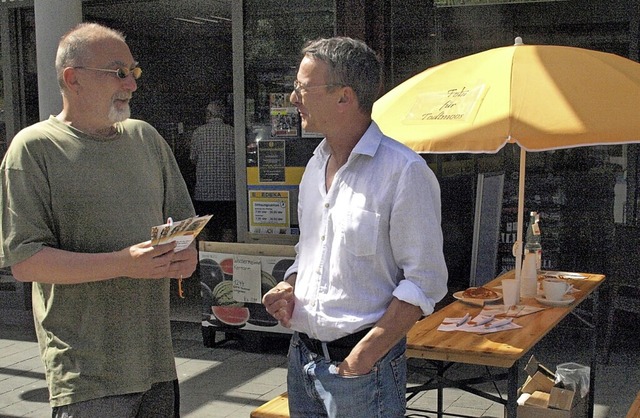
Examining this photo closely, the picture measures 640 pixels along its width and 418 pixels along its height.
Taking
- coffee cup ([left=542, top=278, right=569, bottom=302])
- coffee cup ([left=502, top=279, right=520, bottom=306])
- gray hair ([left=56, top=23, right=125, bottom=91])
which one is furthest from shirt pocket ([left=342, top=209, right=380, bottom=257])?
coffee cup ([left=542, top=278, right=569, bottom=302])

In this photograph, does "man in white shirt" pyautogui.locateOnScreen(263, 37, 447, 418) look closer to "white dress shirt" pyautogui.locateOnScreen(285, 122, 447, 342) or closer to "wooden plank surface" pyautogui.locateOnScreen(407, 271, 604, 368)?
"white dress shirt" pyautogui.locateOnScreen(285, 122, 447, 342)

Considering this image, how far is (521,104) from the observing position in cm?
358

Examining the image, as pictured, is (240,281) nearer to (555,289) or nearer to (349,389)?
(555,289)

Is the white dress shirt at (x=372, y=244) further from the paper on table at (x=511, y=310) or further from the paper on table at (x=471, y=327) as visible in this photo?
the paper on table at (x=511, y=310)

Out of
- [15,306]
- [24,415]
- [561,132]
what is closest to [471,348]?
[561,132]

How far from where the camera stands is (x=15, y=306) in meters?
8.18

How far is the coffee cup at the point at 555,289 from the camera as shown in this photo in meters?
4.13

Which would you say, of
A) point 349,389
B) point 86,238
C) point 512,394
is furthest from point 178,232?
point 512,394

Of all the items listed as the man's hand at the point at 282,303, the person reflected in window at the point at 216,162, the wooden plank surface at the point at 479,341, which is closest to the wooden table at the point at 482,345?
the wooden plank surface at the point at 479,341

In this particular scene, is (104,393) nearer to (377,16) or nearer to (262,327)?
(262,327)

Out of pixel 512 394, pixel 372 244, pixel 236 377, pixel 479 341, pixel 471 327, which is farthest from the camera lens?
pixel 236 377

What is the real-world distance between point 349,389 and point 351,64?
3.05 ft

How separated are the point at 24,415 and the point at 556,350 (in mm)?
3914

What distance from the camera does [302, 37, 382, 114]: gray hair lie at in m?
2.38
